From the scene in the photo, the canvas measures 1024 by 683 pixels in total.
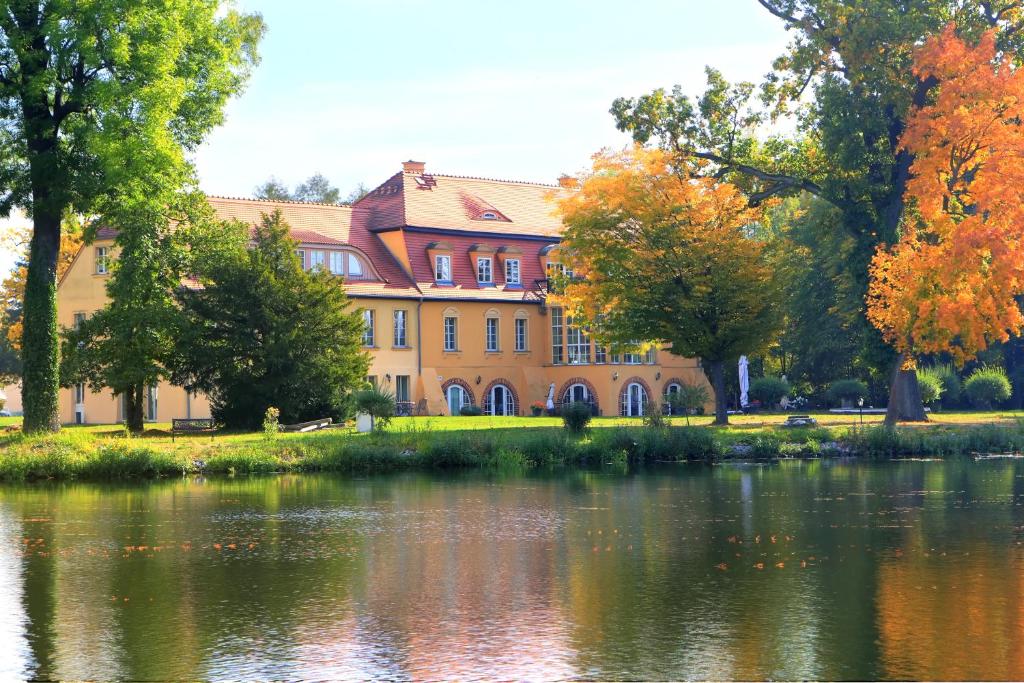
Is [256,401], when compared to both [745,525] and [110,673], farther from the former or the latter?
[110,673]

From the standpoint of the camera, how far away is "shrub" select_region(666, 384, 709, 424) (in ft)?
197

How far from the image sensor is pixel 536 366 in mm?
66625

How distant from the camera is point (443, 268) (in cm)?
6525

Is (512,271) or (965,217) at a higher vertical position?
(512,271)

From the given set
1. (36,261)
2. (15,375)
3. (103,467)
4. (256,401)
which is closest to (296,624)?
(103,467)

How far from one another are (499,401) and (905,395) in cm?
2281

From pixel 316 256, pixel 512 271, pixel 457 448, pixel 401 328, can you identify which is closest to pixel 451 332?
pixel 401 328

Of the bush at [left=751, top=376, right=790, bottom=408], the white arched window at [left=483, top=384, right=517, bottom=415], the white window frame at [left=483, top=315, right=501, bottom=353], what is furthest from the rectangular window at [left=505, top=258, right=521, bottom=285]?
the bush at [left=751, top=376, right=790, bottom=408]

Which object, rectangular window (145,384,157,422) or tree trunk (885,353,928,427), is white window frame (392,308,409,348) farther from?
tree trunk (885,353,928,427)

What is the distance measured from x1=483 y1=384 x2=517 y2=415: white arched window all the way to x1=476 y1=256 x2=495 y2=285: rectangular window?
4.97m

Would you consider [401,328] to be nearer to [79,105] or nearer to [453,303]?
[453,303]

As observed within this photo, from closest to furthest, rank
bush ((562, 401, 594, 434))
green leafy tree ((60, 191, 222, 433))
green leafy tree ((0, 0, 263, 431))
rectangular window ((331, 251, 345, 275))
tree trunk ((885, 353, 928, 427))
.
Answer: green leafy tree ((0, 0, 263, 431)) < bush ((562, 401, 594, 434)) < green leafy tree ((60, 191, 222, 433)) < tree trunk ((885, 353, 928, 427)) < rectangular window ((331, 251, 345, 275))

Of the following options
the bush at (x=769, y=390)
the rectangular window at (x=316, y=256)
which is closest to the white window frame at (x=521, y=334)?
the rectangular window at (x=316, y=256)

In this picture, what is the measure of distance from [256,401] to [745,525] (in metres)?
25.3
